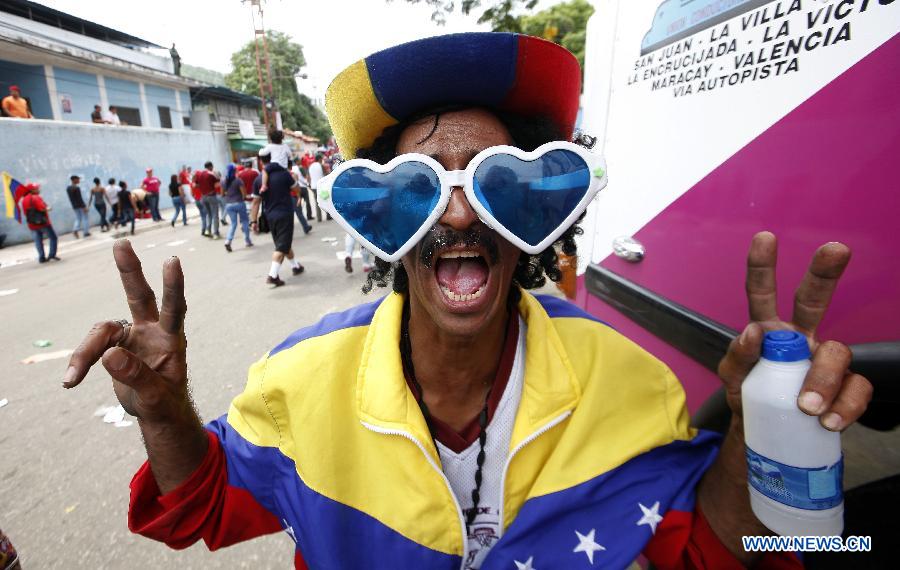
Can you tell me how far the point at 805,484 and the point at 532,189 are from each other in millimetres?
912

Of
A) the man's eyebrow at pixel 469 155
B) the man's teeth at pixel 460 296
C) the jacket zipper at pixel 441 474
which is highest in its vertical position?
the man's eyebrow at pixel 469 155

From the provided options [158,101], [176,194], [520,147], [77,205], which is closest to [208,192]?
[176,194]

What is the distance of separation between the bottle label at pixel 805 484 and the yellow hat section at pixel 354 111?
1.36 meters

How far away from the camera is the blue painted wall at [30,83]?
17703 millimetres

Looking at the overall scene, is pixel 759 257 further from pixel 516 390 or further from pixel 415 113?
pixel 415 113

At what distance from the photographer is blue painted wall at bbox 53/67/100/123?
1903cm

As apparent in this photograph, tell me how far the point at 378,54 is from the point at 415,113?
0.21m

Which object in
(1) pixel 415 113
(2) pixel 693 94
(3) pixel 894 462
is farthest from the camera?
(2) pixel 693 94

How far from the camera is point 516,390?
1481mm

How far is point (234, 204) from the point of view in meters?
10.1

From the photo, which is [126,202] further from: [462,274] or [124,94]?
[462,274]

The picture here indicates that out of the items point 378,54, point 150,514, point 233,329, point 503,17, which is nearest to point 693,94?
point 378,54

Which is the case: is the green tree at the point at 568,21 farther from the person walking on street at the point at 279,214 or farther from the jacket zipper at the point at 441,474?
the jacket zipper at the point at 441,474

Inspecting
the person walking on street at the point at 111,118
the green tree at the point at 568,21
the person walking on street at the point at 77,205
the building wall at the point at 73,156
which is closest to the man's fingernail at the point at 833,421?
the person walking on street at the point at 77,205
